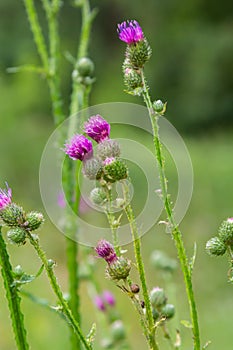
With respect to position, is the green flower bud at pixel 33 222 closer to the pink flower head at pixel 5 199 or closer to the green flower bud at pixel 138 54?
the pink flower head at pixel 5 199

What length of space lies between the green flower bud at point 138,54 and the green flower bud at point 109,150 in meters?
0.10

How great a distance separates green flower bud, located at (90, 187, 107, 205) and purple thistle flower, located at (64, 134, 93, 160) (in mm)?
47

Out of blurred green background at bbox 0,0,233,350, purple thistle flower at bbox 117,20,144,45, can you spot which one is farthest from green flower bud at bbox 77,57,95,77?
blurred green background at bbox 0,0,233,350

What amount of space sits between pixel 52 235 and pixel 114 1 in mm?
7841

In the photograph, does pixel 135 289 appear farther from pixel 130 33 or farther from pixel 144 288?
pixel 130 33

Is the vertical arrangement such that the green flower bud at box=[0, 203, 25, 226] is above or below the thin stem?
above

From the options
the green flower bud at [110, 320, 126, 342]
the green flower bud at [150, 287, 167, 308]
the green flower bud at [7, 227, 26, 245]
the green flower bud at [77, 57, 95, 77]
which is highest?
the green flower bud at [77, 57, 95, 77]

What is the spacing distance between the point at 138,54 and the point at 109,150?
0.13 m

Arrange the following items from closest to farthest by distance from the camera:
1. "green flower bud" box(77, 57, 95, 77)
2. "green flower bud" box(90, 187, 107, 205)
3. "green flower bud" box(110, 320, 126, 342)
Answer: "green flower bud" box(90, 187, 107, 205) < "green flower bud" box(77, 57, 95, 77) < "green flower bud" box(110, 320, 126, 342)

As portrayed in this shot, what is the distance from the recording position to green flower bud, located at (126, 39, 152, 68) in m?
0.80

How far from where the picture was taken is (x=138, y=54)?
805 millimetres

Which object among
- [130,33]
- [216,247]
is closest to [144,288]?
[216,247]

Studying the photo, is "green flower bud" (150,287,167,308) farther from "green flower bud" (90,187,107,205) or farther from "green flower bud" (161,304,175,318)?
"green flower bud" (90,187,107,205)

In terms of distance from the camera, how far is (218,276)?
495 centimetres
